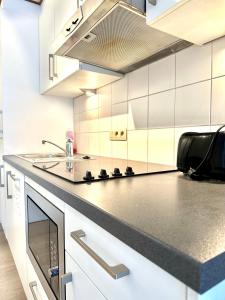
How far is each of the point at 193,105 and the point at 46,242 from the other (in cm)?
87

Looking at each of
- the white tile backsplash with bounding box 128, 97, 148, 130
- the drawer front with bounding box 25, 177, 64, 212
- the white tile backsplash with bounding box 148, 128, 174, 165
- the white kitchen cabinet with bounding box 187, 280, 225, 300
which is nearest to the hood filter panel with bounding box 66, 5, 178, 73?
the white tile backsplash with bounding box 128, 97, 148, 130

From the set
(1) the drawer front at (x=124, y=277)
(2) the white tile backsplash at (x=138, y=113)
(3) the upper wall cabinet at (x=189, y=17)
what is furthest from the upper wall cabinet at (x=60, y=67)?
(1) the drawer front at (x=124, y=277)

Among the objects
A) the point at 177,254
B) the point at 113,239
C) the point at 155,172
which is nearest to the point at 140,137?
the point at 155,172

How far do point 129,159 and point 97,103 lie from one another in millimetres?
613

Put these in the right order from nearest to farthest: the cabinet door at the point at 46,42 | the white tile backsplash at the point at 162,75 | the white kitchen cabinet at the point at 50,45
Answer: the white tile backsplash at the point at 162,75 < the white kitchen cabinet at the point at 50,45 < the cabinet door at the point at 46,42

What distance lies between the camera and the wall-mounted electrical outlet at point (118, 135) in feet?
4.82

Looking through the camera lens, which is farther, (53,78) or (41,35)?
(41,35)

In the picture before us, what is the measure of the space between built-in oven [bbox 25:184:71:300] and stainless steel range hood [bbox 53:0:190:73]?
70 cm

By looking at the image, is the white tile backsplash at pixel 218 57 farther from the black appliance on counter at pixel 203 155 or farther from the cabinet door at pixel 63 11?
the cabinet door at pixel 63 11

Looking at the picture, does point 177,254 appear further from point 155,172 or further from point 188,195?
point 155,172

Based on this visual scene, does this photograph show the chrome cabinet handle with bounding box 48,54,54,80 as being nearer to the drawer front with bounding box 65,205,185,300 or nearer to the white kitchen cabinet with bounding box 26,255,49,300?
the white kitchen cabinet with bounding box 26,255,49,300

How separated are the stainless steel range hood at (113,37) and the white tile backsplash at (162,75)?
0.04 meters

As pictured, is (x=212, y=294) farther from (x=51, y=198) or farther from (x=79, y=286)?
(x=51, y=198)

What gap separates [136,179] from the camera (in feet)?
2.45
